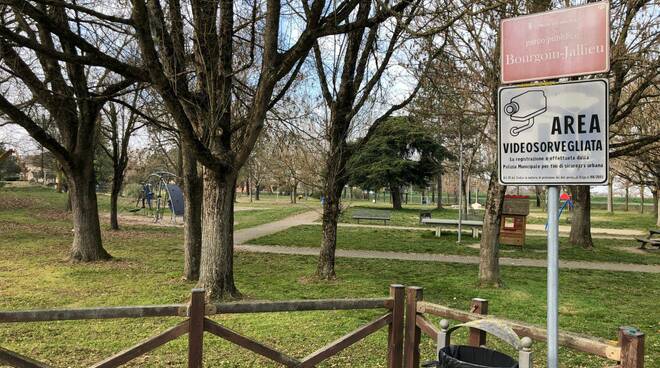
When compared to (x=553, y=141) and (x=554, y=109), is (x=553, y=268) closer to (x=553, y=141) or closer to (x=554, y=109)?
(x=553, y=141)

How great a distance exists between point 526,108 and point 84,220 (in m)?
12.5

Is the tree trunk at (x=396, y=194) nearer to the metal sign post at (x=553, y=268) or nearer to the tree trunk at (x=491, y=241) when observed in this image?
the tree trunk at (x=491, y=241)

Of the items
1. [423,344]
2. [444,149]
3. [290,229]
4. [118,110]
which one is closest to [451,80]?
[423,344]

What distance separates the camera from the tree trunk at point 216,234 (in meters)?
8.44

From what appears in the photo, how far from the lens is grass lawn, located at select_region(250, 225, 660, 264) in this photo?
16.5 metres

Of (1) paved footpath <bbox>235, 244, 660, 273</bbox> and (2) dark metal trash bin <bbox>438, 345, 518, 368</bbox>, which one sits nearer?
(2) dark metal trash bin <bbox>438, 345, 518, 368</bbox>

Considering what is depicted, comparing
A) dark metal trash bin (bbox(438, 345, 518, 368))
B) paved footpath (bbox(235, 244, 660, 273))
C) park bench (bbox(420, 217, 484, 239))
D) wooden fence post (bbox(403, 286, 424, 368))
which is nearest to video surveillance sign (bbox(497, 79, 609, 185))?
dark metal trash bin (bbox(438, 345, 518, 368))

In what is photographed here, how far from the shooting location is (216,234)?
847cm

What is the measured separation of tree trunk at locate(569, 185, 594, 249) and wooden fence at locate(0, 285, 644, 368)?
1716cm

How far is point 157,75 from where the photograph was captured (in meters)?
6.82

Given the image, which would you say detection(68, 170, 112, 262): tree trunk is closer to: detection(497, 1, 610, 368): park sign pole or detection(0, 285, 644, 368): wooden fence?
detection(0, 285, 644, 368): wooden fence

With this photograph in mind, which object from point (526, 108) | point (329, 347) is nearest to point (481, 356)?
point (329, 347)

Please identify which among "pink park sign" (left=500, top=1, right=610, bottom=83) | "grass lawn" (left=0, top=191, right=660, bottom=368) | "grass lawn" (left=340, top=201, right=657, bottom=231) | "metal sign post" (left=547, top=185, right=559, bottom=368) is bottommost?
"grass lawn" (left=0, top=191, right=660, bottom=368)

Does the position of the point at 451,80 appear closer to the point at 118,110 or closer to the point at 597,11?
the point at 597,11
